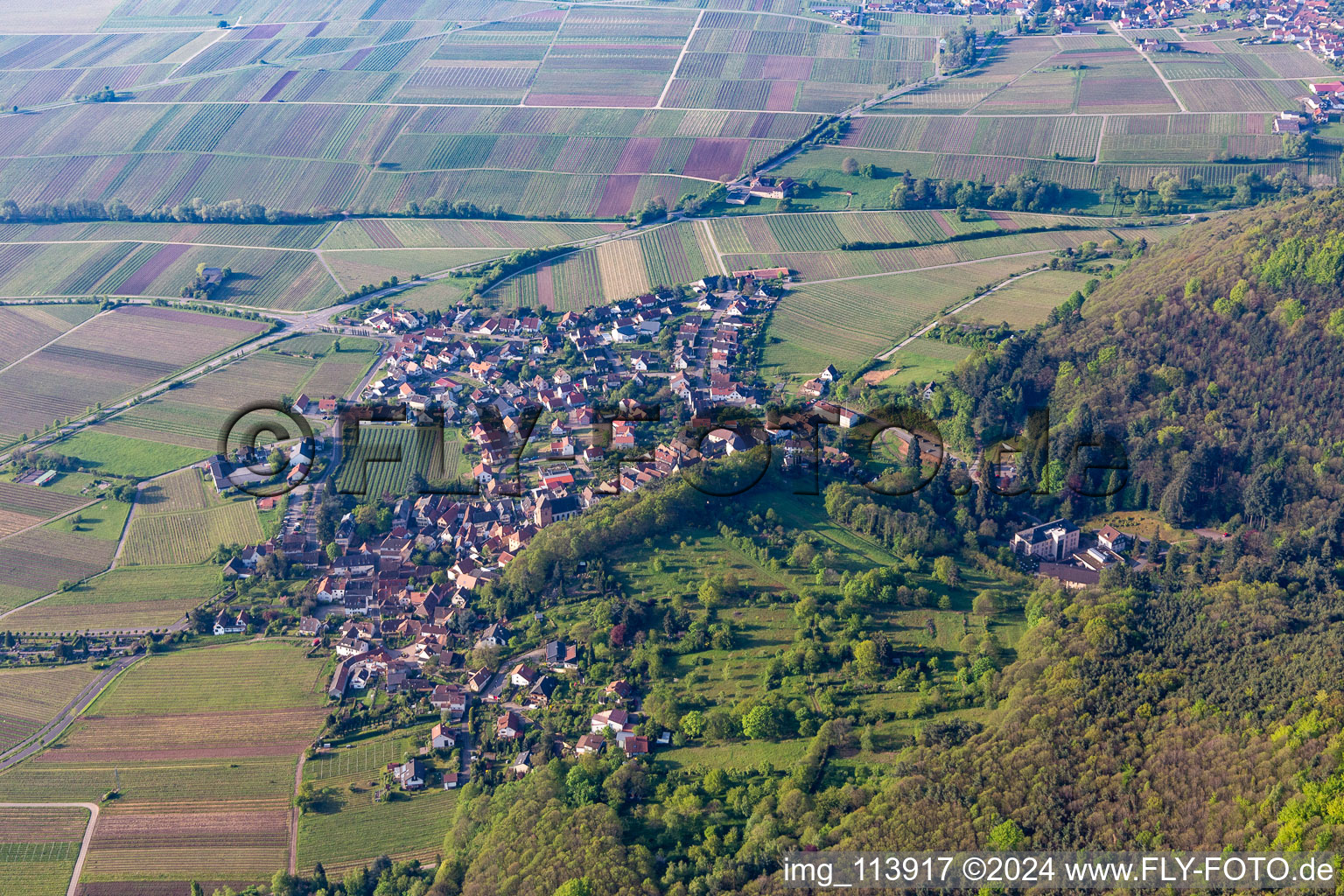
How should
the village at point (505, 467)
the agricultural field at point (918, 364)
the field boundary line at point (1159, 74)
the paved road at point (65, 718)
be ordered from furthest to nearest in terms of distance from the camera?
the field boundary line at point (1159, 74)
the agricultural field at point (918, 364)
the village at point (505, 467)
the paved road at point (65, 718)

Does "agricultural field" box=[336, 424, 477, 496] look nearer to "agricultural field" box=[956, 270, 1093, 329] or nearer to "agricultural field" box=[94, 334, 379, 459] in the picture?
"agricultural field" box=[94, 334, 379, 459]

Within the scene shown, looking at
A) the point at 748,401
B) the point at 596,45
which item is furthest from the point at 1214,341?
the point at 596,45

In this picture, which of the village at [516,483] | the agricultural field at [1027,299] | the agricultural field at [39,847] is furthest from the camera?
the agricultural field at [1027,299]

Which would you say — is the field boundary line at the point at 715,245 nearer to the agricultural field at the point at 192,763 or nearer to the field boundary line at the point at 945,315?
the field boundary line at the point at 945,315

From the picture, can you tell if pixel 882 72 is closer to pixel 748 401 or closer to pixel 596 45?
pixel 596 45

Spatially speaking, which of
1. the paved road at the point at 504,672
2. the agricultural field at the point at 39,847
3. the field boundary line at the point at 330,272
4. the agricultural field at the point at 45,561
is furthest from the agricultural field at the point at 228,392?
the paved road at the point at 504,672

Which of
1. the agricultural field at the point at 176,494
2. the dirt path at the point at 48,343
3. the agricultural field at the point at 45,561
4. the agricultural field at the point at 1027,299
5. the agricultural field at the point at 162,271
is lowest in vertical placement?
the agricultural field at the point at 45,561

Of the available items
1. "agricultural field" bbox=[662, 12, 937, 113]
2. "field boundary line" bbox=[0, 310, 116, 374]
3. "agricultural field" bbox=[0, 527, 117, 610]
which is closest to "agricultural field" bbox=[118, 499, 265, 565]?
"agricultural field" bbox=[0, 527, 117, 610]
